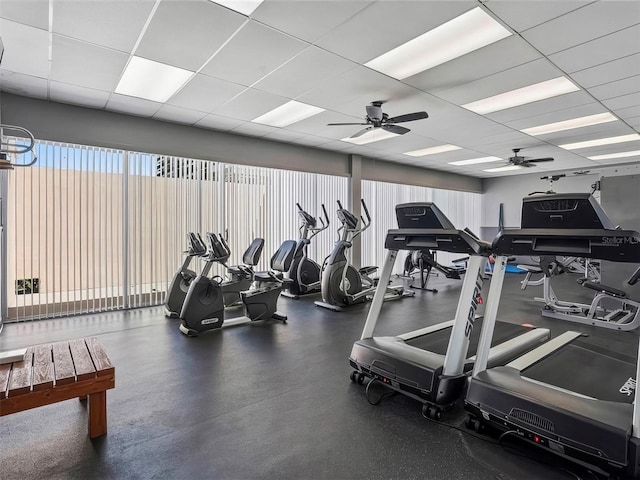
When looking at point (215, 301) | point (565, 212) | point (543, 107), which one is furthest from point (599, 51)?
point (215, 301)

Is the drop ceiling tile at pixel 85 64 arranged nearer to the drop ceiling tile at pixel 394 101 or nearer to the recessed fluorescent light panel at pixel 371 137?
the drop ceiling tile at pixel 394 101

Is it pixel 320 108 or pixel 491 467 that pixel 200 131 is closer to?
pixel 320 108

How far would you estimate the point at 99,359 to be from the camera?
2164 mm

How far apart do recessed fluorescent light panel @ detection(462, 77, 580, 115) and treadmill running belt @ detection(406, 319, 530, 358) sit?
276cm

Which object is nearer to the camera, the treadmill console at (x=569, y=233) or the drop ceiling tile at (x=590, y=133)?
the treadmill console at (x=569, y=233)

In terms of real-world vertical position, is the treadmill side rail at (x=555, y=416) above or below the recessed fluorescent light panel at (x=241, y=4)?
below

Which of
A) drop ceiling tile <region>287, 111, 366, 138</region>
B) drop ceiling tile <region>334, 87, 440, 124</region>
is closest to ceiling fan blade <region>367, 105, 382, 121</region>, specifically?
drop ceiling tile <region>334, 87, 440, 124</region>

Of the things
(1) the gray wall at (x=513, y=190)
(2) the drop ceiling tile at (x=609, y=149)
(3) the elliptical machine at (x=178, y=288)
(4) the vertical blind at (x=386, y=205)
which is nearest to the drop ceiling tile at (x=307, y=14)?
(3) the elliptical machine at (x=178, y=288)

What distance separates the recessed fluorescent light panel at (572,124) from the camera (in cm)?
505

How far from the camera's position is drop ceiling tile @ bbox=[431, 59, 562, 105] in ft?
11.6

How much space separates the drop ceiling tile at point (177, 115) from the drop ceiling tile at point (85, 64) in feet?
2.75

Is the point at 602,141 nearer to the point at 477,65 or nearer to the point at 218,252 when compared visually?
the point at 477,65

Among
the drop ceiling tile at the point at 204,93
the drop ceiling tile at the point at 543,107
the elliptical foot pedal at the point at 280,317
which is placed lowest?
the elliptical foot pedal at the point at 280,317

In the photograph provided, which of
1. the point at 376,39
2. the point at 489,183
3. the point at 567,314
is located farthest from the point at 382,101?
the point at 489,183
